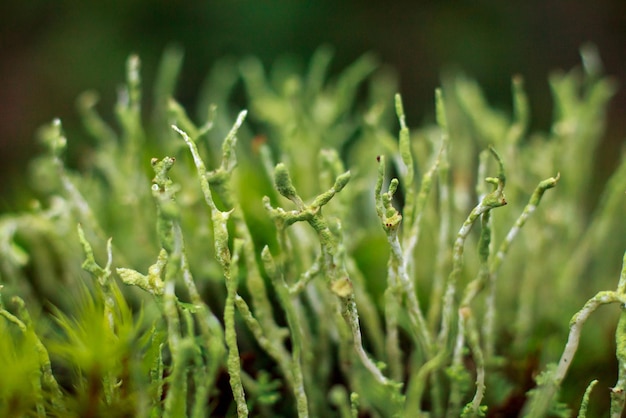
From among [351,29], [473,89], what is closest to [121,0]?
[351,29]

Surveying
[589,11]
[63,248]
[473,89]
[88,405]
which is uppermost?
[589,11]

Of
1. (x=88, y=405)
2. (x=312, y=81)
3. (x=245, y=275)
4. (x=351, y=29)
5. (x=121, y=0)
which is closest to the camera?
(x=88, y=405)

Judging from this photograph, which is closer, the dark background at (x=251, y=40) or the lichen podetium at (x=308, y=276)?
the lichen podetium at (x=308, y=276)

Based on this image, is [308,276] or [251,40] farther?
[251,40]

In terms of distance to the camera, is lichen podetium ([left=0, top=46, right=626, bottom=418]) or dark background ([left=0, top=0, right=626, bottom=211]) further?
dark background ([left=0, top=0, right=626, bottom=211])

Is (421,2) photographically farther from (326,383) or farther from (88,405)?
(88,405)

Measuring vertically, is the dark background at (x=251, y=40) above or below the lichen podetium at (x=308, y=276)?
above

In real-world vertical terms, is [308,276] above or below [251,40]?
below

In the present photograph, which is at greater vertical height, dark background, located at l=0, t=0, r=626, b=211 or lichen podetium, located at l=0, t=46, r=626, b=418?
dark background, located at l=0, t=0, r=626, b=211
